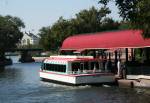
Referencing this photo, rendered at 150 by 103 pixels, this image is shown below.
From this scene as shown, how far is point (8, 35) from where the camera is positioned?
156000 mm

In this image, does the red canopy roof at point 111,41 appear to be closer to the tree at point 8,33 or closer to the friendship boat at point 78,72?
the friendship boat at point 78,72

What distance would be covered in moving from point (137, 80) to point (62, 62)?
32.9ft

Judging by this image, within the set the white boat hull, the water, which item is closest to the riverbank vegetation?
the white boat hull

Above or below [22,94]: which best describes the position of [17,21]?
above

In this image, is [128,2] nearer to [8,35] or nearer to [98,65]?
[98,65]

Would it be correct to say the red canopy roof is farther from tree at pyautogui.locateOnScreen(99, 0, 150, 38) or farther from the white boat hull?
tree at pyautogui.locateOnScreen(99, 0, 150, 38)

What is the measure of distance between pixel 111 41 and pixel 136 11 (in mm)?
21254

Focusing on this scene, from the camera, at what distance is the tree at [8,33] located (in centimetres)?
15060

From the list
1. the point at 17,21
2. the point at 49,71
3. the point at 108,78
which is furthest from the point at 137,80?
the point at 17,21

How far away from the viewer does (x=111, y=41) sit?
6178 centimetres

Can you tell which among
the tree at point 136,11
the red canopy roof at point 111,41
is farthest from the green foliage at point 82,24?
the tree at point 136,11

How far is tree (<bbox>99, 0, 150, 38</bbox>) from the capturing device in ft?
129

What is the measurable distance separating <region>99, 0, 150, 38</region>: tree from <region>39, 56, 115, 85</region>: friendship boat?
430 inches

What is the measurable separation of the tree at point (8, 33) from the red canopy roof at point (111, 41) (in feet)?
241
